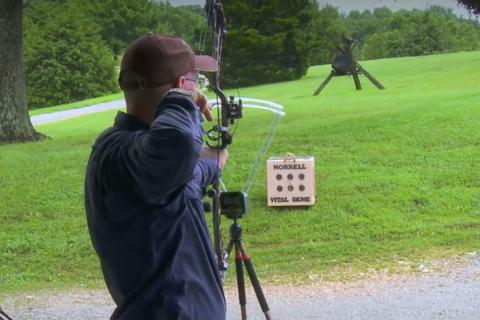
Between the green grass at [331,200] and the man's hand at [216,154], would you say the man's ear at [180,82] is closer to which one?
the man's hand at [216,154]

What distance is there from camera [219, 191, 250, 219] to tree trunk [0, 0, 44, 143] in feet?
29.7

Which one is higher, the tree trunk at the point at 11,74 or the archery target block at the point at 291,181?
the tree trunk at the point at 11,74

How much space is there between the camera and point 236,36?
2762 cm

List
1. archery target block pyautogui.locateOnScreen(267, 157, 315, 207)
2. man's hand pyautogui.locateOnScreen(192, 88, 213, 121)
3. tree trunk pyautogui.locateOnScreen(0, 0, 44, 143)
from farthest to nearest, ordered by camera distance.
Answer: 1. tree trunk pyautogui.locateOnScreen(0, 0, 44, 143)
2. archery target block pyautogui.locateOnScreen(267, 157, 315, 207)
3. man's hand pyautogui.locateOnScreen(192, 88, 213, 121)

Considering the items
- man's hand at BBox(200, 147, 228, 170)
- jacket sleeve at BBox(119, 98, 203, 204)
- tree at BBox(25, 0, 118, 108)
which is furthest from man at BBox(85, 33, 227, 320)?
tree at BBox(25, 0, 118, 108)

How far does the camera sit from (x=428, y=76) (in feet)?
74.1

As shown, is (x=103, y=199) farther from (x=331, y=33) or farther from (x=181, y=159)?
(x=331, y=33)

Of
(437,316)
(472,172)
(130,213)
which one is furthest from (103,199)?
(472,172)

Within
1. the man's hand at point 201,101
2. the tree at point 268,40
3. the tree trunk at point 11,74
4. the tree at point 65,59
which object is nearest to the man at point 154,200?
the man's hand at point 201,101

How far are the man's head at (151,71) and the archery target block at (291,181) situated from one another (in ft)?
18.7

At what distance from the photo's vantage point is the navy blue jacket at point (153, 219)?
75.1 inches

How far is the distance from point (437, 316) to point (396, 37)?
170 ft

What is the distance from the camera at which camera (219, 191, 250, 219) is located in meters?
3.73

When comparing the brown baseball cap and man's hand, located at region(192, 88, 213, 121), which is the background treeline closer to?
man's hand, located at region(192, 88, 213, 121)
